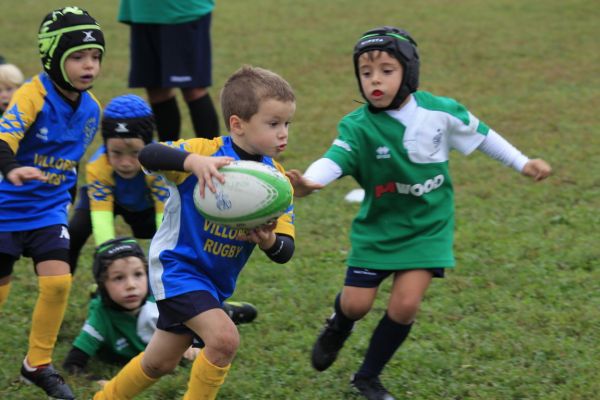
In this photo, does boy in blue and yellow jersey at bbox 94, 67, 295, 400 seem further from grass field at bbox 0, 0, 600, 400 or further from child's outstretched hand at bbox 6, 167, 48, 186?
grass field at bbox 0, 0, 600, 400

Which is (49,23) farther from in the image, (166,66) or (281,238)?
(166,66)

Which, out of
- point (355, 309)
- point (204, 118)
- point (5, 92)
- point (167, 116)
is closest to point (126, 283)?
point (355, 309)

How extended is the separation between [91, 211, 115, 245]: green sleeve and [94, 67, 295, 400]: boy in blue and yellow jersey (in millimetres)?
1187

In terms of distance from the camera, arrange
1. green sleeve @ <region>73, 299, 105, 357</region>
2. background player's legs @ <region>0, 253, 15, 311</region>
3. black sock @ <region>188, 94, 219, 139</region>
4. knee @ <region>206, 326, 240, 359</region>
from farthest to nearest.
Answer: black sock @ <region>188, 94, 219, 139</region>, green sleeve @ <region>73, 299, 105, 357</region>, background player's legs @ <region>0, 253, 15, 311</region>, knee @ <region>206, 326, 240, 359</region>

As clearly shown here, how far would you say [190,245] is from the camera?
3877 mm

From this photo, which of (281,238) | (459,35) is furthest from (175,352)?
(459,35)

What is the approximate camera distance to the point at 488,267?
6.20 meters

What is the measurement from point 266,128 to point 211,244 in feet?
1.67

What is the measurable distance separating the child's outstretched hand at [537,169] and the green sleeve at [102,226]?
215 cm

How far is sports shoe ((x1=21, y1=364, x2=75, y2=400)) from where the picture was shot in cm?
456

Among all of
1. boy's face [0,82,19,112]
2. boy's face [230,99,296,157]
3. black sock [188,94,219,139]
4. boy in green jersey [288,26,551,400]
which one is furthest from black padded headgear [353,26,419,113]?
black sock [188,94,219,139]

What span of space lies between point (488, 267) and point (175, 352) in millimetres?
2793

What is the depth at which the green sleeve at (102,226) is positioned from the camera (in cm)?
509

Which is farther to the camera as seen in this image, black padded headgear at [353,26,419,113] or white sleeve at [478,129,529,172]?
white sleeve at [478,129,529,172]
